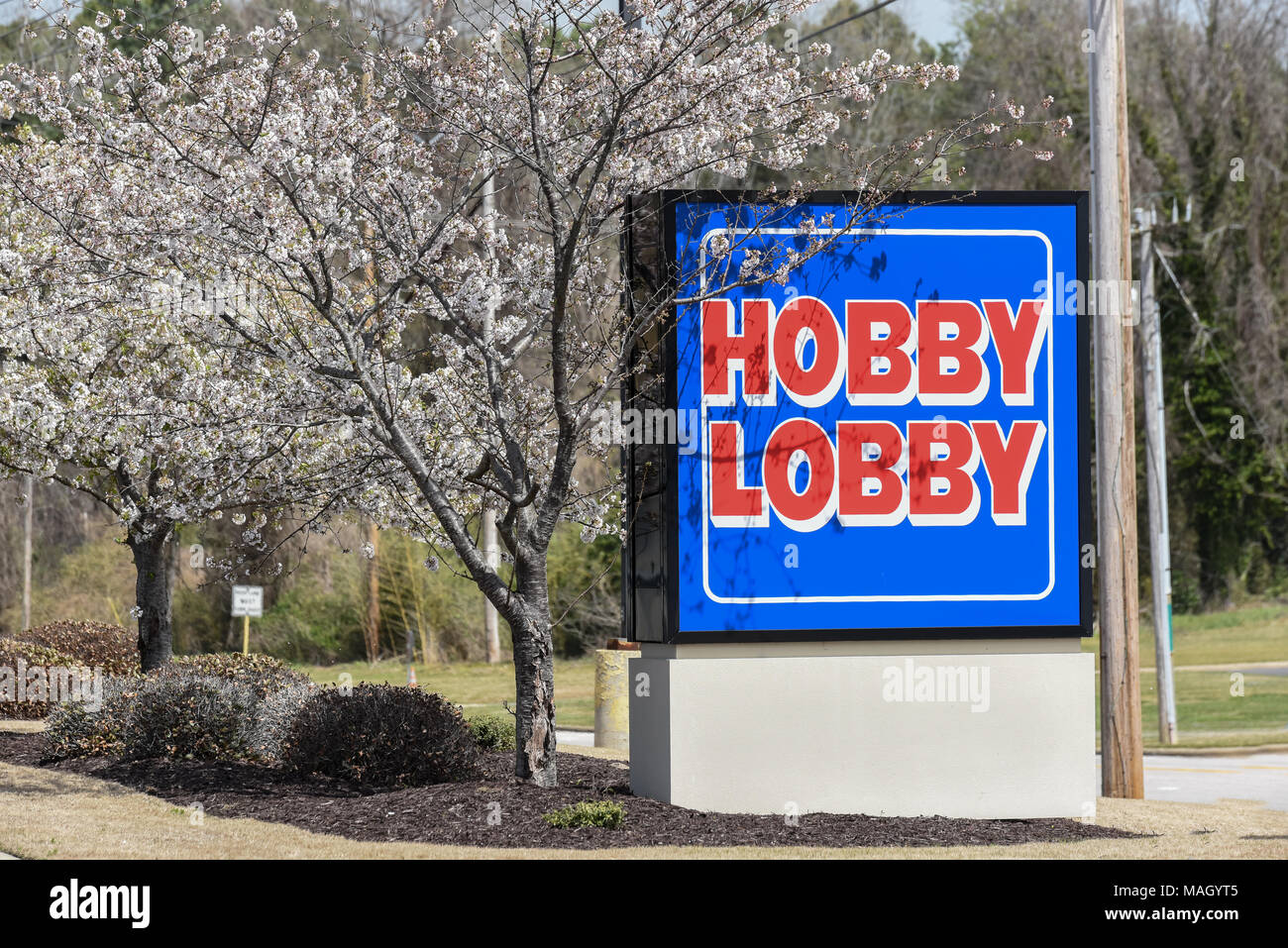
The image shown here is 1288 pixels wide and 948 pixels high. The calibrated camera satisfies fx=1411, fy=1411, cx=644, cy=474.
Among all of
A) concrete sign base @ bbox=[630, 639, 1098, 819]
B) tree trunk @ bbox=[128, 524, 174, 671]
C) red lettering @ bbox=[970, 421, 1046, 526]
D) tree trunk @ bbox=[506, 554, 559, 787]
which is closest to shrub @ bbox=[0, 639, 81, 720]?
tree trunk @ bbox=[128, 524, 174, 671]

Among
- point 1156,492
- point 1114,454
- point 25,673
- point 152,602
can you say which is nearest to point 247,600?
point 25,673

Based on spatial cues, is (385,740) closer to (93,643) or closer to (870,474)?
(870,474)

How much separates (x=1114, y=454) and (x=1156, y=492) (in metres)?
9.90

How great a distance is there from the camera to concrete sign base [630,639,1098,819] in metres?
11.0

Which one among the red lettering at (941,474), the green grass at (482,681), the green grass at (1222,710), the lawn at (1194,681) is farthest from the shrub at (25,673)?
the green grass at (1222,710)

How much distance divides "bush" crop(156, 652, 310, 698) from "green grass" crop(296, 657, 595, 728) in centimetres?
848

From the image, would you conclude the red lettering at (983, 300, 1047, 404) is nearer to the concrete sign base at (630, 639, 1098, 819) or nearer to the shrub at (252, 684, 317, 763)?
the concrete sign base at (630, 639, 1098, 819)

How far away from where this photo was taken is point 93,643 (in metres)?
22.1

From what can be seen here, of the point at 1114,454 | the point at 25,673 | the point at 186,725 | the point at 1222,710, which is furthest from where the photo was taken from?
the point at 1222,710

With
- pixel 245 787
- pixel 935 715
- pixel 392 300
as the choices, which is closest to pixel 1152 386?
pixel 935 715

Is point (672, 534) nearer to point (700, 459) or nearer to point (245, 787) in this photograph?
point (700, 459)

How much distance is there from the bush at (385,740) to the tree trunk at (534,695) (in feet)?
2.38

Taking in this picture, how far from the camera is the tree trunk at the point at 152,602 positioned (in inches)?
651

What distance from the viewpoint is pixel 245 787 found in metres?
12.1
